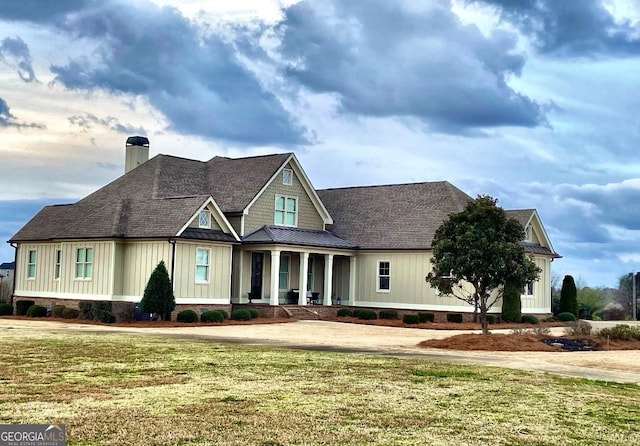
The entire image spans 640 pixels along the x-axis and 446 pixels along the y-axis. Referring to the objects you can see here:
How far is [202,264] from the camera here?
135 feet

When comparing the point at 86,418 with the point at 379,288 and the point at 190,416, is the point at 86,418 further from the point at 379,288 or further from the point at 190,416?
the point at 379,288

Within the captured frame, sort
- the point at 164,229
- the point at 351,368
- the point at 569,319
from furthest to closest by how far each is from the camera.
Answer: the point at 569,319 → the point at 164,229 → the point at 351,368

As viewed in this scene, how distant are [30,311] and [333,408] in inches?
1293

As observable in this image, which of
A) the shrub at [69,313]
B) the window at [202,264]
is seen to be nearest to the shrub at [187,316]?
the window at [202,264]

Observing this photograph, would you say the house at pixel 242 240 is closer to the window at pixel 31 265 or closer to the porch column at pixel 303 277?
the porch column at pixel 303 277

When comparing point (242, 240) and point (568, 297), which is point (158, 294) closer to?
point (242, 240)

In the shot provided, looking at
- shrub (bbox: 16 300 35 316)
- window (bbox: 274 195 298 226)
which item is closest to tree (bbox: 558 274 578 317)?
window (bbox: 274 195 298 226)

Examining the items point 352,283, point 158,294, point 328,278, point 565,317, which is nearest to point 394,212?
point 352,283

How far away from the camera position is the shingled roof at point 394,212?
47656 mm

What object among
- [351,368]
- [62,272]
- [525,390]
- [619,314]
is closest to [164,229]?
[62,272]

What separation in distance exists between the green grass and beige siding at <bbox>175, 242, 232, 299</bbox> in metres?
19.2

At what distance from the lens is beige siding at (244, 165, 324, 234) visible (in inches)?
1825

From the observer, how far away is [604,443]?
11.2 meters

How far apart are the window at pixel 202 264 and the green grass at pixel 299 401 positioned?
2015 centimetres
